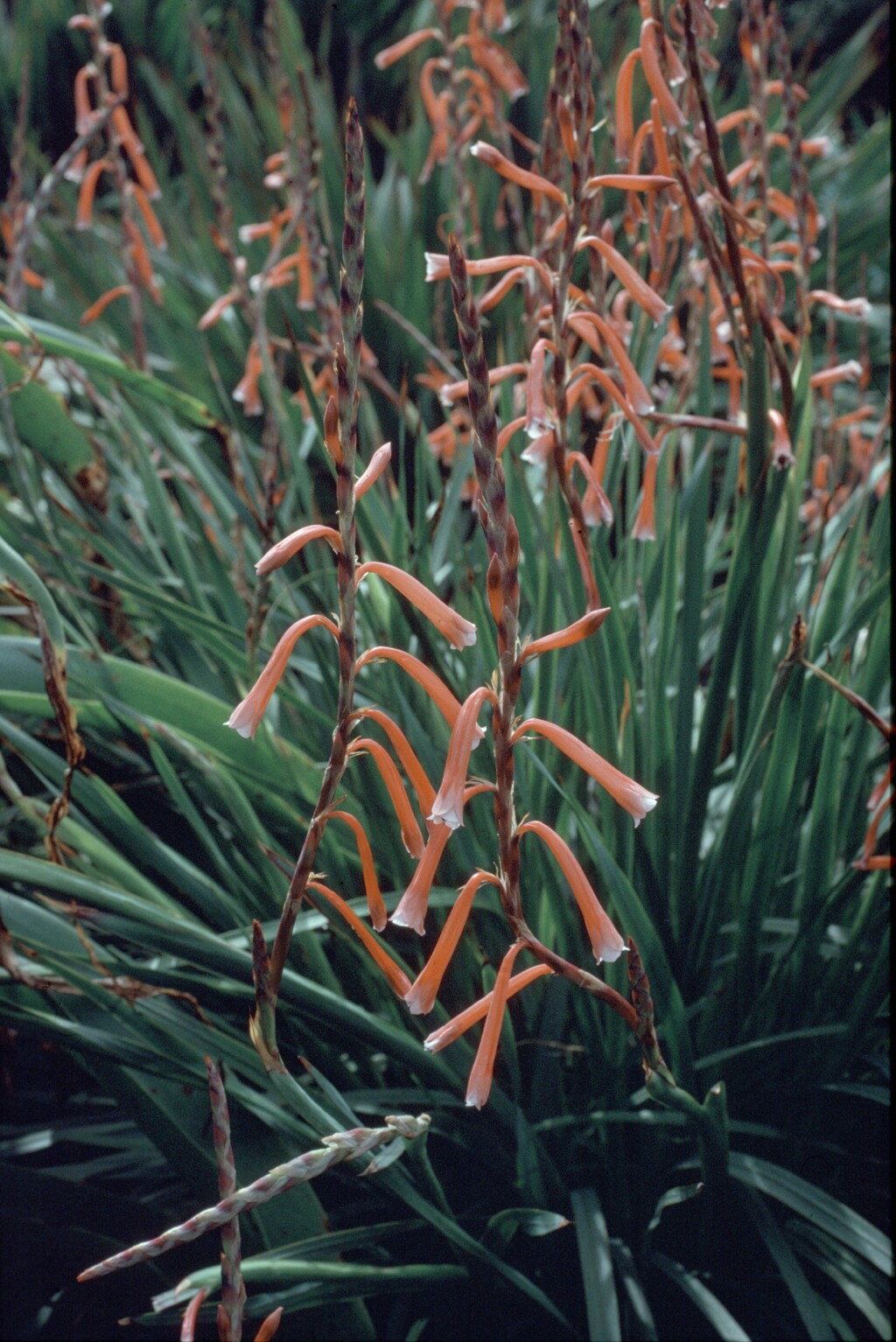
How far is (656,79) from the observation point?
88 centimetres

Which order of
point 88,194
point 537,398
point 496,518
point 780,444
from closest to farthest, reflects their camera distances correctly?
point 496,518, point 537,398, point 780,444, point 88,194

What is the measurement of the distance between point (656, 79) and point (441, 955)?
698 mm

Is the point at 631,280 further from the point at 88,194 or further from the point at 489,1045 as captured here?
the point at 88,194

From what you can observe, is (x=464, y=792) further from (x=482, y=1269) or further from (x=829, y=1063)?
(x=829, y=1063)

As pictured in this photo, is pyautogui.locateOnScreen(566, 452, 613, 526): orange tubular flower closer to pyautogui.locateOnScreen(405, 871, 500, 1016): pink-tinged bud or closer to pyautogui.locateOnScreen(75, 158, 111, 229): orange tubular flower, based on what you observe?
pyautogui.locateOnScreen(405, 871, 500, 1016): pink-tinged bud

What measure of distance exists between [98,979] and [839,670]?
80cm

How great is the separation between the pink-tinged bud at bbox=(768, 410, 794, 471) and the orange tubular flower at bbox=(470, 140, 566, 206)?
27 cm

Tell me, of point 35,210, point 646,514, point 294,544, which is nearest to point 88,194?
point 35,210

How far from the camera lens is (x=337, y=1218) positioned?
1.06m

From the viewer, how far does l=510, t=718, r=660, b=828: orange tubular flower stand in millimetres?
597

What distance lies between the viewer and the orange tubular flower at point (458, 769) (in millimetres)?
570

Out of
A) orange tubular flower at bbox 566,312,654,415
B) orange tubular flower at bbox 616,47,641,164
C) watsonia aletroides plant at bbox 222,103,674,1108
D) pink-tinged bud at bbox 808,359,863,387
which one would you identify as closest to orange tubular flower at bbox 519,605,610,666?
watsonia aletroides plant at bbox 222,103,674,1108

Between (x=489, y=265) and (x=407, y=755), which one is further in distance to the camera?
(x=489, y=265)

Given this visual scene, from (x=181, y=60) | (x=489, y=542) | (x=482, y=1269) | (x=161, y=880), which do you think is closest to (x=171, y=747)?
(x=161, y=880)
